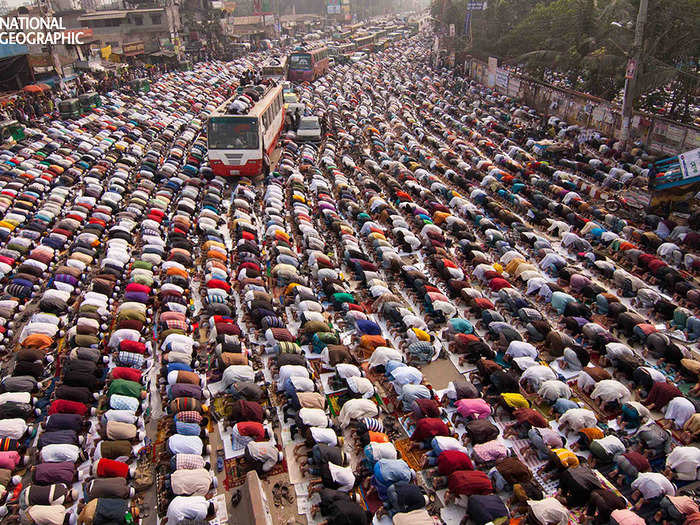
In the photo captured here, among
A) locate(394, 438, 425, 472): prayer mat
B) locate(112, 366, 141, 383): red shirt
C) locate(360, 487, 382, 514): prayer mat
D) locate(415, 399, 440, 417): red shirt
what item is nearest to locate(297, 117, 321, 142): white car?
locate(112, 366, 141, 383): red shirt

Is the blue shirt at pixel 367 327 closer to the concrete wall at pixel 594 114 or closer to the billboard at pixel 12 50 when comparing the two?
the concrete wall at pixel 594 114

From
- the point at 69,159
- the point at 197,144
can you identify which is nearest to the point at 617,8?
the point at 197,144

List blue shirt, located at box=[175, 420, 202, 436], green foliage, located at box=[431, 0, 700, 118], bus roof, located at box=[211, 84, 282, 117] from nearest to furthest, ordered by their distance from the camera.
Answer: blue shirt, located at box=[175, 420, 202, 436]
bus roof, located at box=[211, 84, 282, 117]
green foliage, located at box=[431, 0, 700, 118]

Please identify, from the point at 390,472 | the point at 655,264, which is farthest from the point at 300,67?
the point at 390,472

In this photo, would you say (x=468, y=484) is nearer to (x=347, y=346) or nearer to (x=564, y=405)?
(x=564, y=405)

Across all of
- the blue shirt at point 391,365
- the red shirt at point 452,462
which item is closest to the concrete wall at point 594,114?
the blue shirt at point 391,365

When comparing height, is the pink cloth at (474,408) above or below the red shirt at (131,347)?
below

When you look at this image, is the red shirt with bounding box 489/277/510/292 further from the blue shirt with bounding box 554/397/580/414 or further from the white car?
the white car
